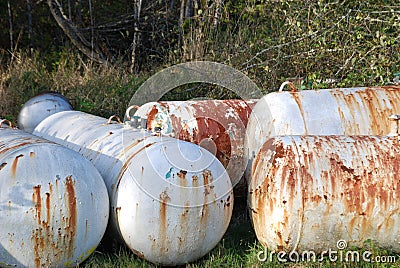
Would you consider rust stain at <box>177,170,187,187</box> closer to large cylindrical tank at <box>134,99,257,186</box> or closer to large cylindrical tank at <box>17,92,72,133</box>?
large cylindrical tank at <box>134,99,257,186</box>

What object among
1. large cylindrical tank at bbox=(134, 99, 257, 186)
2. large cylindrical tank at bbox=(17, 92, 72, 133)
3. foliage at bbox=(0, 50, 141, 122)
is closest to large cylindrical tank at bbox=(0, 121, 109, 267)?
large cylindrical tank at bbox=(134, 99, 257, 186)

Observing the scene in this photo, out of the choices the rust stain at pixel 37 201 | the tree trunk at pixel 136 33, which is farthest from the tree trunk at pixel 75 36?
the rust stain at pixel 37 201

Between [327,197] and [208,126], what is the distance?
1482 mm

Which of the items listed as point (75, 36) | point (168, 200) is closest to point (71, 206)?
point (168, 200)

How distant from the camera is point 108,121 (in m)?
4.45

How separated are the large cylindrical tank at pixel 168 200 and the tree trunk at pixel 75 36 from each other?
659cm

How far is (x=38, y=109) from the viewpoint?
652cm

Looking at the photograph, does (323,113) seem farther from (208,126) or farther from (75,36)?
(75,36)

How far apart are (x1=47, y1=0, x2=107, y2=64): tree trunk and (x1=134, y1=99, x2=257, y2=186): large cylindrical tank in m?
5.45

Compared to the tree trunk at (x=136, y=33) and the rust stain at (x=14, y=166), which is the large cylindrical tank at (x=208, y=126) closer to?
the rust stain at (x=14, y=166)

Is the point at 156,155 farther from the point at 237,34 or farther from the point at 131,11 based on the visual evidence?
the point at 131,11

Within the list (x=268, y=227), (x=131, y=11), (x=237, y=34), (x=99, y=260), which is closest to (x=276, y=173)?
(x=268, y=227)

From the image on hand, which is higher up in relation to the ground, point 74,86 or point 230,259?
point 74,86

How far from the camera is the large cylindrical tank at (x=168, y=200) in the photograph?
3.28m
